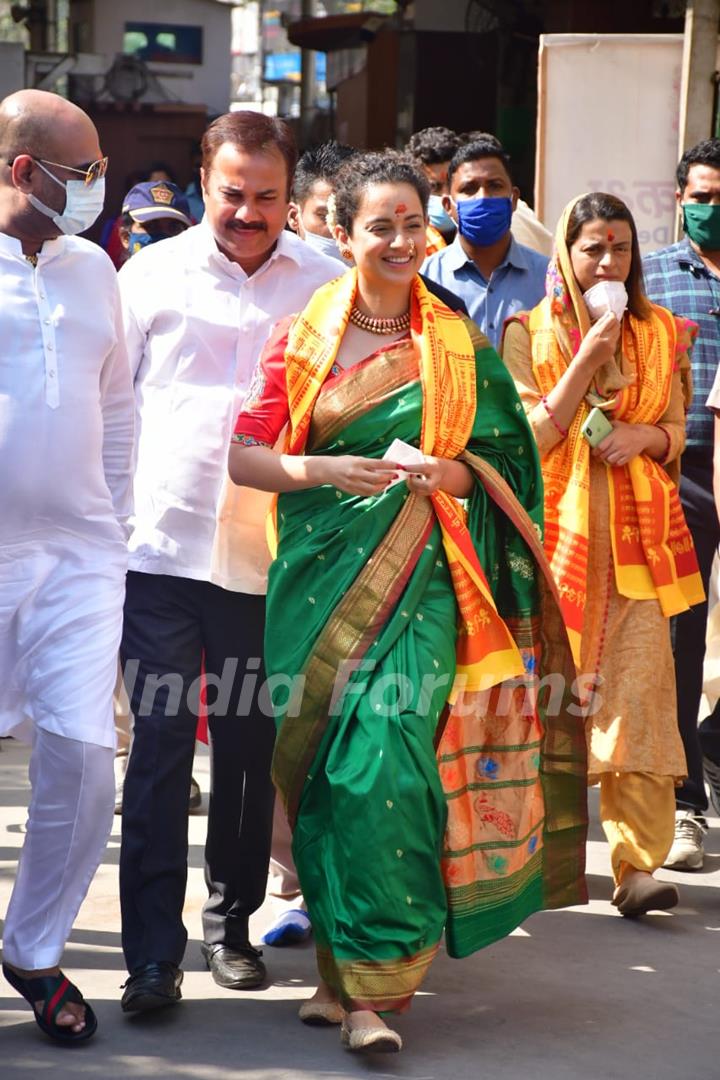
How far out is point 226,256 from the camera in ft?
15.0

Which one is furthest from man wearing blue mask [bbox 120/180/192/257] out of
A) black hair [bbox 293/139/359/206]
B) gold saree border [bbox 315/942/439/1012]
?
gold saree border [bbox 315/942/439/1012]

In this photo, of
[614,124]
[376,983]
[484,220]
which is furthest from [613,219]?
[614,124]

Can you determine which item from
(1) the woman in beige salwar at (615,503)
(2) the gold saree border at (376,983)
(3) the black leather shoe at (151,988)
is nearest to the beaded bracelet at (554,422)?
(1) the woman in beige salwar at (615,503)

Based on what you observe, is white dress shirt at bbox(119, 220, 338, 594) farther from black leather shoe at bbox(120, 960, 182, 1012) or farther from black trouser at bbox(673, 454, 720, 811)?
black trouser at bbox(673, 454, 720, 811)

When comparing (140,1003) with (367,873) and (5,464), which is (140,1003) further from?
(5,464)

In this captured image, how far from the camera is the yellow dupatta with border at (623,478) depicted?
17.6ft

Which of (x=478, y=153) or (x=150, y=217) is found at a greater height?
(x=478, y=153)

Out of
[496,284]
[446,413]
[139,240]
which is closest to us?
[446,413]

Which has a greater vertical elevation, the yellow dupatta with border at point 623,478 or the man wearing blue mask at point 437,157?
the man wearing blue mask at point 437,157

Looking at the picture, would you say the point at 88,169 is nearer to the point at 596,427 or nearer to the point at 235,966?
the point at 596,427

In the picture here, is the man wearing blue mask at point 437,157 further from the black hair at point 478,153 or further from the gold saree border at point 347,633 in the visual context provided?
the gold saree border at point 347,633

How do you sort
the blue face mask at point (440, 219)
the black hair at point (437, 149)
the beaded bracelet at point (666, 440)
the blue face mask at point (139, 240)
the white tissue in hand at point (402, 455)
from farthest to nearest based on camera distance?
the black hair at point (437, 149) < the blue face mask at point (440, 219) < the blue face mask at point (139, 240) < the beaded bracelet at point (666, 440) < the white tissue in hand at point (402, 455)

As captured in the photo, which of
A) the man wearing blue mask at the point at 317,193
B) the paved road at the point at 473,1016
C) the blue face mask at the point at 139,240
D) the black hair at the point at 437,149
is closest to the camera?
the paved road at the point at 473,1016

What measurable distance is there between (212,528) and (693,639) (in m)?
2.19
